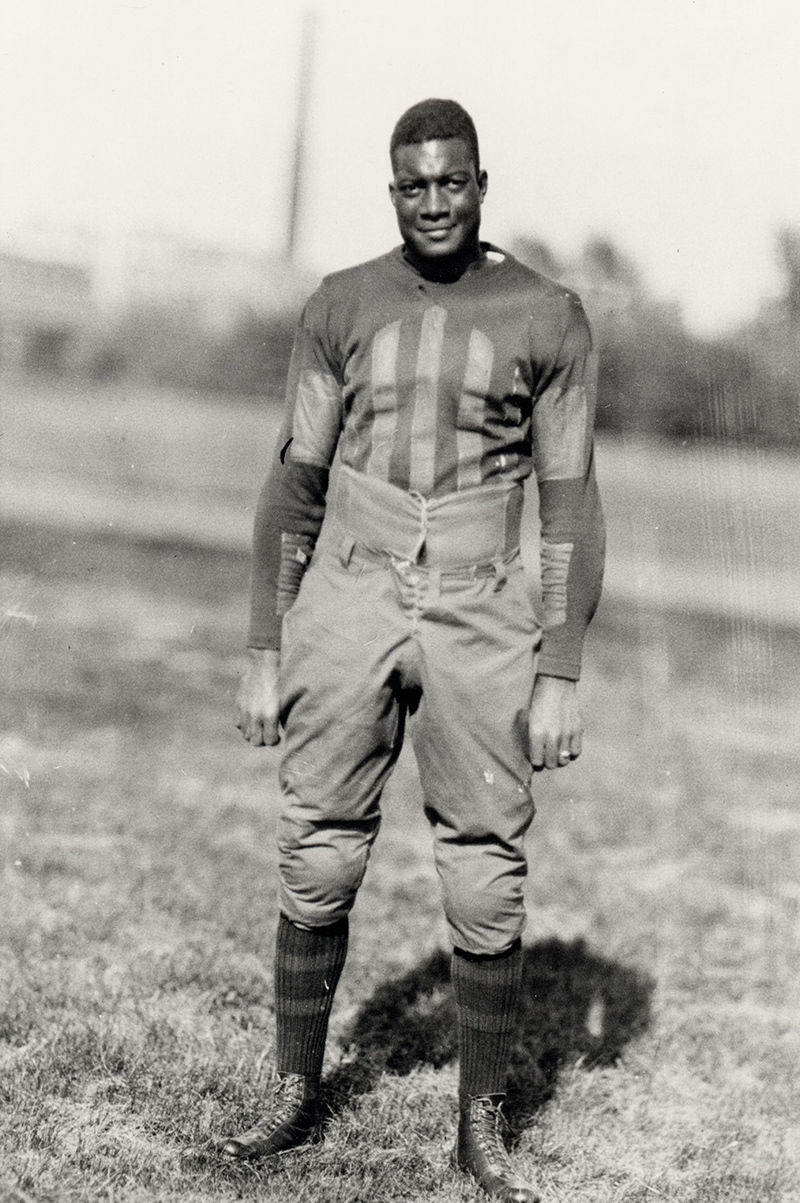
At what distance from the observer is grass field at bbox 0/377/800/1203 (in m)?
3.49

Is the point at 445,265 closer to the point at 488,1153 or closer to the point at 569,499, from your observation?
the point at 569,499

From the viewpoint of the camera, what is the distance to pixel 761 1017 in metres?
4.63

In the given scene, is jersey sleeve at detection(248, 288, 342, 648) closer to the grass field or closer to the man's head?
the man's head

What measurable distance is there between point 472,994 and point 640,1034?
48.8 inches

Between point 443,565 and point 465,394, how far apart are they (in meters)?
0.37

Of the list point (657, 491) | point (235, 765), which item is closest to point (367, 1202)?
point (235, 765)

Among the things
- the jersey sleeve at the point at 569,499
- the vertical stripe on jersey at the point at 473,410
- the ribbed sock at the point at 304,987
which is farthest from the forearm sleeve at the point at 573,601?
the ribbed sock at the point at 304,987

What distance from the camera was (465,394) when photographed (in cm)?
321

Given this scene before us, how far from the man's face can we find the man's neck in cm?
2

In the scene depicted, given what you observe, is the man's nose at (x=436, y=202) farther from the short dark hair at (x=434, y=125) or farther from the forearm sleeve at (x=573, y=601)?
the forearm sleeve at (x=573, y=601)

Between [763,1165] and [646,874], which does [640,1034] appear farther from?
[646,874]

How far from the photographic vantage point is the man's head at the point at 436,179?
3160 millimetres

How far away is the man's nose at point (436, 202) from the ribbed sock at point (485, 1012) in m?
1.64

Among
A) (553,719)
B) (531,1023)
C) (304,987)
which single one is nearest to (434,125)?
(553,719)
